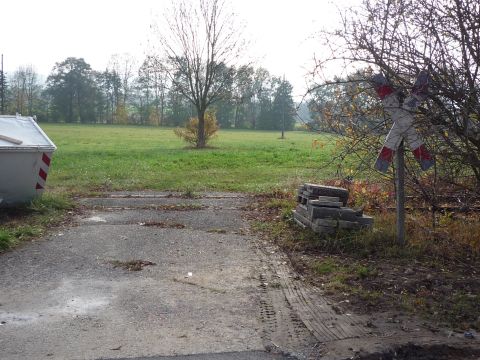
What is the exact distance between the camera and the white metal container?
815 centimetres

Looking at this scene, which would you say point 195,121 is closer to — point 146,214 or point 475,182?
point 146,214

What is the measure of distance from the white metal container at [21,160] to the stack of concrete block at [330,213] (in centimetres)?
450

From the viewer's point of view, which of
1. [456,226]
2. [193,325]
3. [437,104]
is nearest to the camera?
[193,325]

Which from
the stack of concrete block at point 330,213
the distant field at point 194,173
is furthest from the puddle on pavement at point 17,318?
the distant field at point 194,173

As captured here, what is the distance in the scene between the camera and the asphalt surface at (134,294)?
383 centimetres

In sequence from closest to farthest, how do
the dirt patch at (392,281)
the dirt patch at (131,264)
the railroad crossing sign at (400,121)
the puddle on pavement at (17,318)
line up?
the puddle on pavement at (17,318)
the dirt patch at (392,281)
the railroad crossing sign at (400,121)
the dirt patch at (131,264)

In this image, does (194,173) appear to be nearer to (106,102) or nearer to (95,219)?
(95,219)

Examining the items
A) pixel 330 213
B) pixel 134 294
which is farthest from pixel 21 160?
pixel 330 213

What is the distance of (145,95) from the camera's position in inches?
3620

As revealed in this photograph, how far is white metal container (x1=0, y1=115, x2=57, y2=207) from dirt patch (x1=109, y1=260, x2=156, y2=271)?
326cm

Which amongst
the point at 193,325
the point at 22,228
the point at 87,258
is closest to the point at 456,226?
the point at 193,325

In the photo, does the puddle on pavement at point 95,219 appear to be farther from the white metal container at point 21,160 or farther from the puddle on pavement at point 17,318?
the puddle on pavement at point 17,318

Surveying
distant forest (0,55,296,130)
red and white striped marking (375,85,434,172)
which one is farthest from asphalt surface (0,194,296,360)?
distant forest (0,55,296,130)

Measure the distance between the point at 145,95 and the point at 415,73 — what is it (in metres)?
89.9
